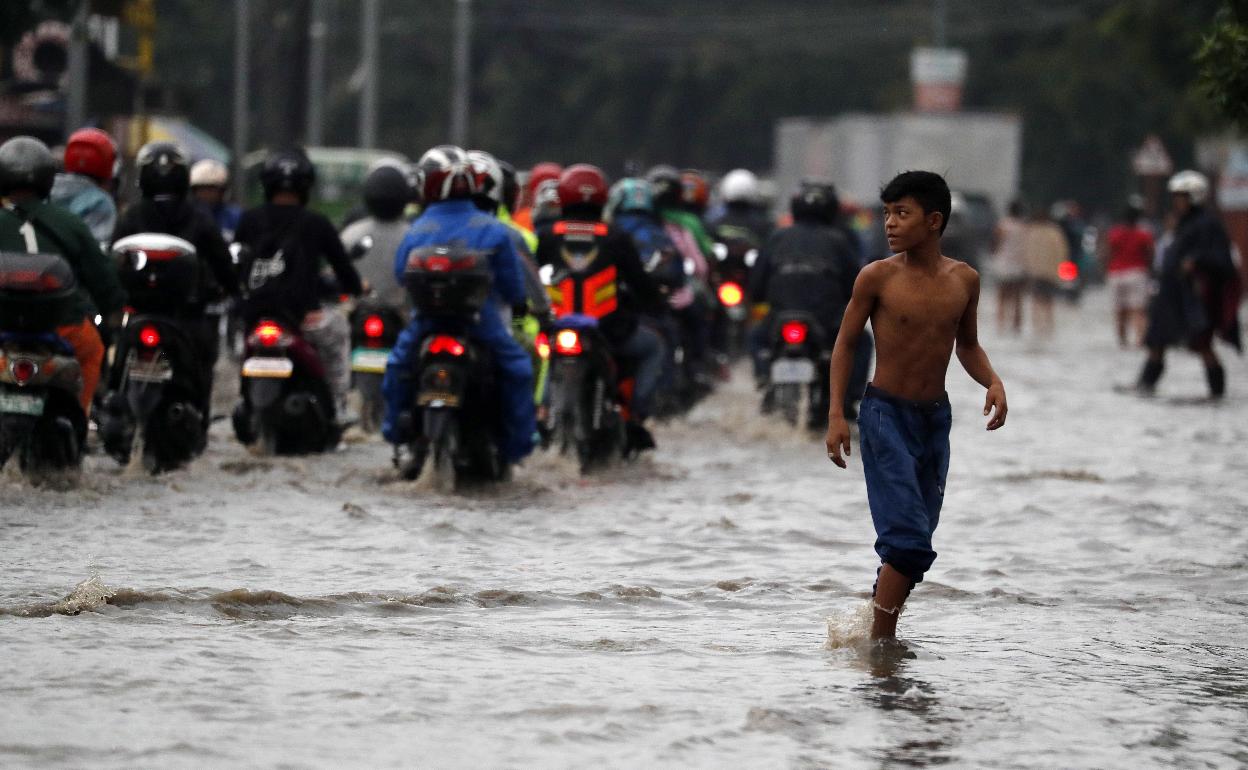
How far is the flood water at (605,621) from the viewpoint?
6.92 meters

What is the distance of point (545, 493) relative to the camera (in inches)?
521

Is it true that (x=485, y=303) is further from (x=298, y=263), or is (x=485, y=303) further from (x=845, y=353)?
(x=845, y=353)

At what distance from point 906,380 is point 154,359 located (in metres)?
5.26

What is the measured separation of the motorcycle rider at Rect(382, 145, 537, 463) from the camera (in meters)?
12.7

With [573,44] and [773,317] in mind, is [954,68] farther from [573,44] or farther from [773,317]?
[773,317]

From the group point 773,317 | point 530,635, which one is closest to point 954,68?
point 773,317

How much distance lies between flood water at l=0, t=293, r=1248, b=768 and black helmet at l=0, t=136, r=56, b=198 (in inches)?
54.5

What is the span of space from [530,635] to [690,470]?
21.0 feet


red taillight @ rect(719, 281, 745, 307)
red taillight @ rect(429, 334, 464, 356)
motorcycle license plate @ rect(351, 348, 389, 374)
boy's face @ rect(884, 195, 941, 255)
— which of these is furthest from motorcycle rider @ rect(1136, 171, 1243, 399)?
boy's face @ rect(884, 195, 941, 255)

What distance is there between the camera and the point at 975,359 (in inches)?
348

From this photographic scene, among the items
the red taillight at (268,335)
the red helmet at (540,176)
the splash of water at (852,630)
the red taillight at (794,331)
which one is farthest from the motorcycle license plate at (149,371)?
the red helmet at (540,176)

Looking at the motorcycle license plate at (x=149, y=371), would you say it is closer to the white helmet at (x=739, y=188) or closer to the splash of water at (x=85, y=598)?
the splash of water at (x=85, y=598)

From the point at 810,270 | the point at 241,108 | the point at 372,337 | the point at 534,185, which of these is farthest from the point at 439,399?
the point at 241,108

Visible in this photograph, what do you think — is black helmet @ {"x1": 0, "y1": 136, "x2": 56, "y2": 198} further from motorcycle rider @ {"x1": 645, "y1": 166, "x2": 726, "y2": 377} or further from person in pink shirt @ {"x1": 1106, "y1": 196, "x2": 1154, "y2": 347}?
person in pink shirt @ {"x1": 1106, "y1": 196, "x2": 1154, "y2": 347}
